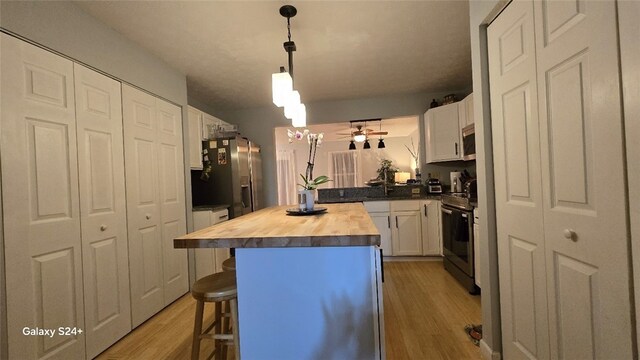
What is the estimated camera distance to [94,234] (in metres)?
1.85

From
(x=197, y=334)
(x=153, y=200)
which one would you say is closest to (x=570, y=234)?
A: (x=197, y=334)

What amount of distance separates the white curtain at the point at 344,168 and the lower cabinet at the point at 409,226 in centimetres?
442

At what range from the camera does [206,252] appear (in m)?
3.07

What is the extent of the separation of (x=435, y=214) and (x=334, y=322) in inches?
110

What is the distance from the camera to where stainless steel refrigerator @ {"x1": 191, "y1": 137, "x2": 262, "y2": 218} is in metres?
3.31

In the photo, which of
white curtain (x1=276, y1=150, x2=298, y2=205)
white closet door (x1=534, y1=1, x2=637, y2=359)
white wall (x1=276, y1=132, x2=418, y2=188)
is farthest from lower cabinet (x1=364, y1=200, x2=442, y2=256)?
white curtain (x1=276, y1=150, x2=298, y2=205)

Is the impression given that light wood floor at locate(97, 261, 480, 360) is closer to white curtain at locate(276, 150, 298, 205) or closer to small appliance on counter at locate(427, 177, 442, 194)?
small appliance on counter at locate(427, 177, 442, 194)

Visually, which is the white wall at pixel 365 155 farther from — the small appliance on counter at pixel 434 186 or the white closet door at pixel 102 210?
the white closet door at pixel 102 210

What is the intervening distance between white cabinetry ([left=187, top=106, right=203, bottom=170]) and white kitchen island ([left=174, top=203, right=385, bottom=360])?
7.12 feet

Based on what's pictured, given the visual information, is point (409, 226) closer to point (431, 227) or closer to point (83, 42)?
point (431, 227)

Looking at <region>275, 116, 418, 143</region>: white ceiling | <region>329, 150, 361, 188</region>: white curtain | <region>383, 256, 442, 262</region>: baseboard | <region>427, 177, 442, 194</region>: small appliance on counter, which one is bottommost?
<region>383, 256, 442, 262</region>: baseboard

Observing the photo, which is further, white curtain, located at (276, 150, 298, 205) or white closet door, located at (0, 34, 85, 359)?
white curtain, located at (276, 150, 298, 205)

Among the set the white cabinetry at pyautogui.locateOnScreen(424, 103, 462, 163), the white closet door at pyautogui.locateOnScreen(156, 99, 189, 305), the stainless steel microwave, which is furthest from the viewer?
the white cabinetry at pyautogui.locateOnScreen(424, 103, 462, 163)

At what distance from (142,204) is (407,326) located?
7.68ft
